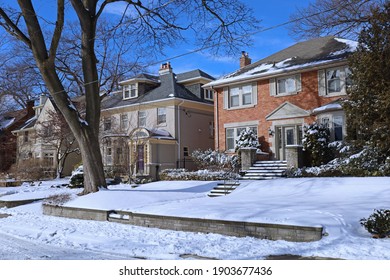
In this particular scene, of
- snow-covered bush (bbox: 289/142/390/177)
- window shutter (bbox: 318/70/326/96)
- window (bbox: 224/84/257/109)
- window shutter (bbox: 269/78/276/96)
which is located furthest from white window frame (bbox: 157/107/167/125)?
snow-covered bush (bbox: 289/142/390/177)

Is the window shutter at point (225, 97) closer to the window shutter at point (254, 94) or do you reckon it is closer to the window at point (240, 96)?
the window at point (240, 96)

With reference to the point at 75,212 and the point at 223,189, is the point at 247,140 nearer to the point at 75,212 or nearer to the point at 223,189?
the point at 223,189

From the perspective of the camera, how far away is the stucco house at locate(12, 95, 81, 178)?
31852 mm

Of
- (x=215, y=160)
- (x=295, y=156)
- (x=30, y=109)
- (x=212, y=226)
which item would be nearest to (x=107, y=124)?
(x=215, y=160)

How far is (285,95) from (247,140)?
135 inches

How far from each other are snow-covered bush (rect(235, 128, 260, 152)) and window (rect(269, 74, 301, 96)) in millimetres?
2756

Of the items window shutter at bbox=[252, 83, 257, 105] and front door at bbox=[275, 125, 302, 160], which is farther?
window shutter at bbox=[252, 83, 257, 105]

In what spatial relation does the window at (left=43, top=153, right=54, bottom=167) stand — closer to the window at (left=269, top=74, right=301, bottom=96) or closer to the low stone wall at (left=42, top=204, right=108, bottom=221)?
the low stone wall at (left=42, top=204, right=108, bottom=221)

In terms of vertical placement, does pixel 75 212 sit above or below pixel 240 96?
below

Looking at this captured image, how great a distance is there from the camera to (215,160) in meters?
23.5

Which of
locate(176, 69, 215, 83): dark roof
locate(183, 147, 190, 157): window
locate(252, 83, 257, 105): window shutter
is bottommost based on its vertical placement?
locate(183, 147, 190, 157): window

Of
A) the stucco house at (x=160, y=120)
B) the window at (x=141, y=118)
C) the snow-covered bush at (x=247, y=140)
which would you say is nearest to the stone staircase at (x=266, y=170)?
the snow-covered bush at (x=247, y=140)
